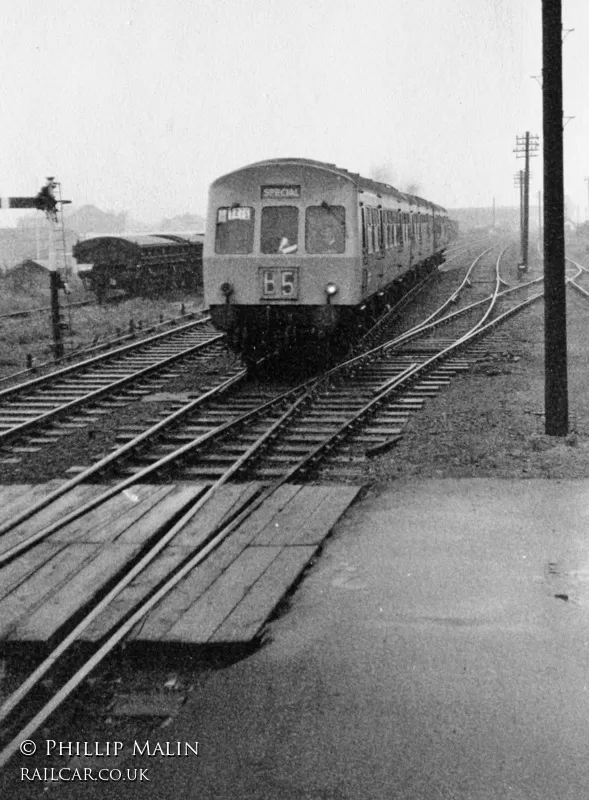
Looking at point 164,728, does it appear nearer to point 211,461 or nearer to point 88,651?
point 88,651

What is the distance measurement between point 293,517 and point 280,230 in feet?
24.3

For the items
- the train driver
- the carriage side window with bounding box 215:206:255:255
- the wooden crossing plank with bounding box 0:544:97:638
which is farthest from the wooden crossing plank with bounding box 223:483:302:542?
the carriage side window with bounding box 215:206:255:255

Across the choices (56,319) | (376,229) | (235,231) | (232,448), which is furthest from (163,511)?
(56,319)

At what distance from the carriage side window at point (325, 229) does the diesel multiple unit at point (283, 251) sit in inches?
0.6

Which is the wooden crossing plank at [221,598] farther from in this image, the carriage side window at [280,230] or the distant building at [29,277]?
the distant building at [29,277]

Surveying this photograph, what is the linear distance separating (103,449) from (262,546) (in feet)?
11.7

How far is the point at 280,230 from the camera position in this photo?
13.4 metres

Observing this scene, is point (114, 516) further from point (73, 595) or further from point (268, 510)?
point (73, 595)

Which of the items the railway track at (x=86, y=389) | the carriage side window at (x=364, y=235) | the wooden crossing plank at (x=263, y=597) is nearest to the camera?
the wooden crossing plank at (x=263, y=597)

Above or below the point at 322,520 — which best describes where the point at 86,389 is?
above

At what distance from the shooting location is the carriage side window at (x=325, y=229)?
1333 cm

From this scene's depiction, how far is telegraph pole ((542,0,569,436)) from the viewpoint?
9.02m

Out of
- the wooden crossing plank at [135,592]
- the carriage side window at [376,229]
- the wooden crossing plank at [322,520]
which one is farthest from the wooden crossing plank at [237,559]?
the carriage side window at [376,229]

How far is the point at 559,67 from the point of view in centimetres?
904
